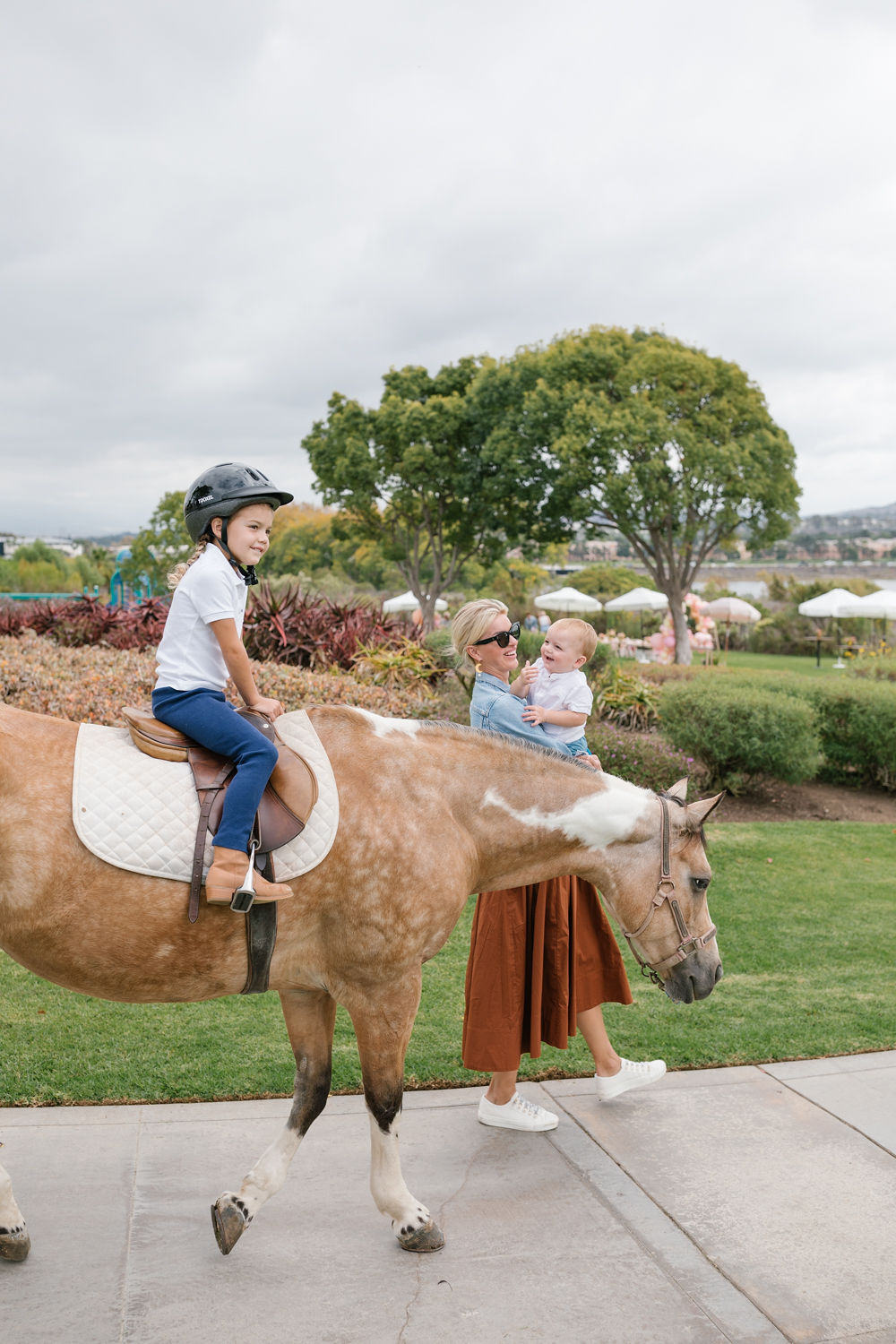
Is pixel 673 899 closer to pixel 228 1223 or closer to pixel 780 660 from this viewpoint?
pixel 228 1223

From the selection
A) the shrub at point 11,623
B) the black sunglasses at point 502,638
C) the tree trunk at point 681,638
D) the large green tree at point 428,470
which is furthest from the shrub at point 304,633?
the large green tree at point 428,470

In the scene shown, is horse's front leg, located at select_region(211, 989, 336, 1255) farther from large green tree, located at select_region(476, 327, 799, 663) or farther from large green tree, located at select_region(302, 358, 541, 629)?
large green tree, located at select_region(302, 358, 541, 629)

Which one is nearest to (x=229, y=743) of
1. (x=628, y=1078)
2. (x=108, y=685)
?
(x=628, y=1078)

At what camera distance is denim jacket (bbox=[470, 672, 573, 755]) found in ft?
13.1

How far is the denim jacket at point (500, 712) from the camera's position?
4.00 meters

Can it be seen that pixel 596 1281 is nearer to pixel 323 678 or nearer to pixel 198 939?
pixel 198 939

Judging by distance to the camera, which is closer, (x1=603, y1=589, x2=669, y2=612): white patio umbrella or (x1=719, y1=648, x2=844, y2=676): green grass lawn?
(x1=719, y1=648, x2=844, y2=676): green grass lawn

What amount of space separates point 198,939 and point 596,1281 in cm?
167

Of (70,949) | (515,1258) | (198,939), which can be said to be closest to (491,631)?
(198,939)

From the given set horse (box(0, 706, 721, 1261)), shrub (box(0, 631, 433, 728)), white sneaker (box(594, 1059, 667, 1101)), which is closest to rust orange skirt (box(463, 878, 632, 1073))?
Result: white sneaker (box(594, 1059, 667, 1101))

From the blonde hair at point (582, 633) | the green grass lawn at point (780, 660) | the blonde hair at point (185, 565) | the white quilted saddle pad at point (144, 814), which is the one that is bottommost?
the green grass lawn at point (780, 660)

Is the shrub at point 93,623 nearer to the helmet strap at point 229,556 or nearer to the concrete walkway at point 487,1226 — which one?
the concrete walkway at point 487,1226

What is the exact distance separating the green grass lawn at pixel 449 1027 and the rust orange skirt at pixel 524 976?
0.72 m

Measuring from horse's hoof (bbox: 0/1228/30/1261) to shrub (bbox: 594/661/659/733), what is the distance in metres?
9.85
